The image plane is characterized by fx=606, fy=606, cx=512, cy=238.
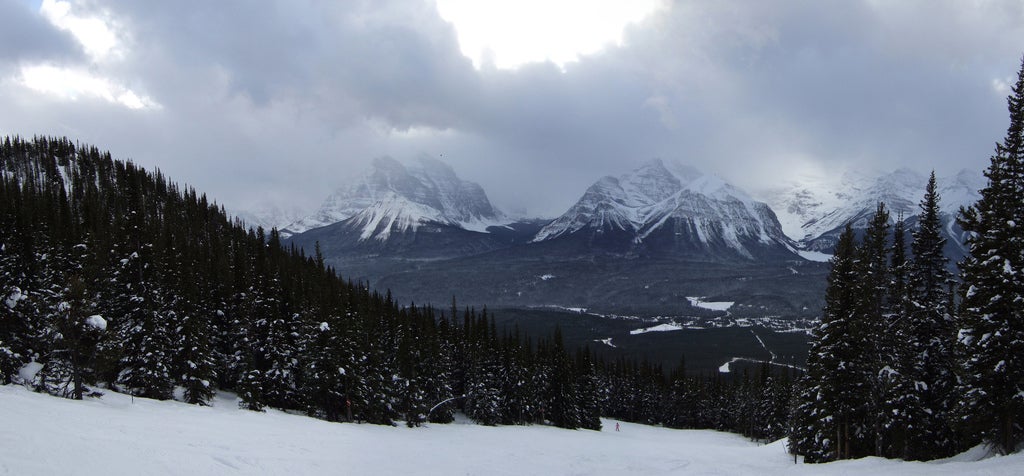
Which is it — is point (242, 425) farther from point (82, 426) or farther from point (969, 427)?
point (969, 427)

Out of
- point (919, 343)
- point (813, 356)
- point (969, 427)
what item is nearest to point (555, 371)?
point (813, 356)

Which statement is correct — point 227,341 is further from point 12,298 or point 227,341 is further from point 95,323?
point 95,323

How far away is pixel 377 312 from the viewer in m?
80.1

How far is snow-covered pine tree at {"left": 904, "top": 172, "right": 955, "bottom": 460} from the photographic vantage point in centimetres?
3653

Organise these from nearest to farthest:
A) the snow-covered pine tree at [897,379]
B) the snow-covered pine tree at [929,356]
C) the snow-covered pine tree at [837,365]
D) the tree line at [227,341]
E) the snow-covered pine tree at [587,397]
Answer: the snow-covered pine tree at [929,356] → the snow-covered pine tree at [897,379] → the tree line at [227,341] → the snow-covered pine tree at [837,365] → the snow-covered pine tree at [587,397]

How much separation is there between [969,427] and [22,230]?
6913 cm

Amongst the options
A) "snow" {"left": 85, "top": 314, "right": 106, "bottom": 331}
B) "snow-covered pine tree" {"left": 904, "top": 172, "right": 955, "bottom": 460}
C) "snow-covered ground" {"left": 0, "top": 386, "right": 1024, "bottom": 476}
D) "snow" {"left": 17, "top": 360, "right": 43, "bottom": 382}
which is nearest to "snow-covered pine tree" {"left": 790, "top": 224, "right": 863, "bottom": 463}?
"snow-covered pine tree" {"left": 904, "top": 172, "right": 955, "bottom": 460}

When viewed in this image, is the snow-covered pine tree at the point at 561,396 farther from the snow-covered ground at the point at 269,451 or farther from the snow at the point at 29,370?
the snow at the point at 29,370

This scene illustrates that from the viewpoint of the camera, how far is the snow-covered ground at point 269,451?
19.1 metres

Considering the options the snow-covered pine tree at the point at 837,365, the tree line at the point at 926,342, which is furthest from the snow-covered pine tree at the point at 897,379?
the snow-covered pine tree at the point at 837,365

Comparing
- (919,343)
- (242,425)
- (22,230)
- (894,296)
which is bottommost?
(242,425)

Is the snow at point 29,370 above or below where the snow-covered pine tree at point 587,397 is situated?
above

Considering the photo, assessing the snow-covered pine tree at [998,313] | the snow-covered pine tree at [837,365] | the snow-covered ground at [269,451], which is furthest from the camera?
the snow-covered pine tree at [837,365]

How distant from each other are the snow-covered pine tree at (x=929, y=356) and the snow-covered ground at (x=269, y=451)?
14.7ft
